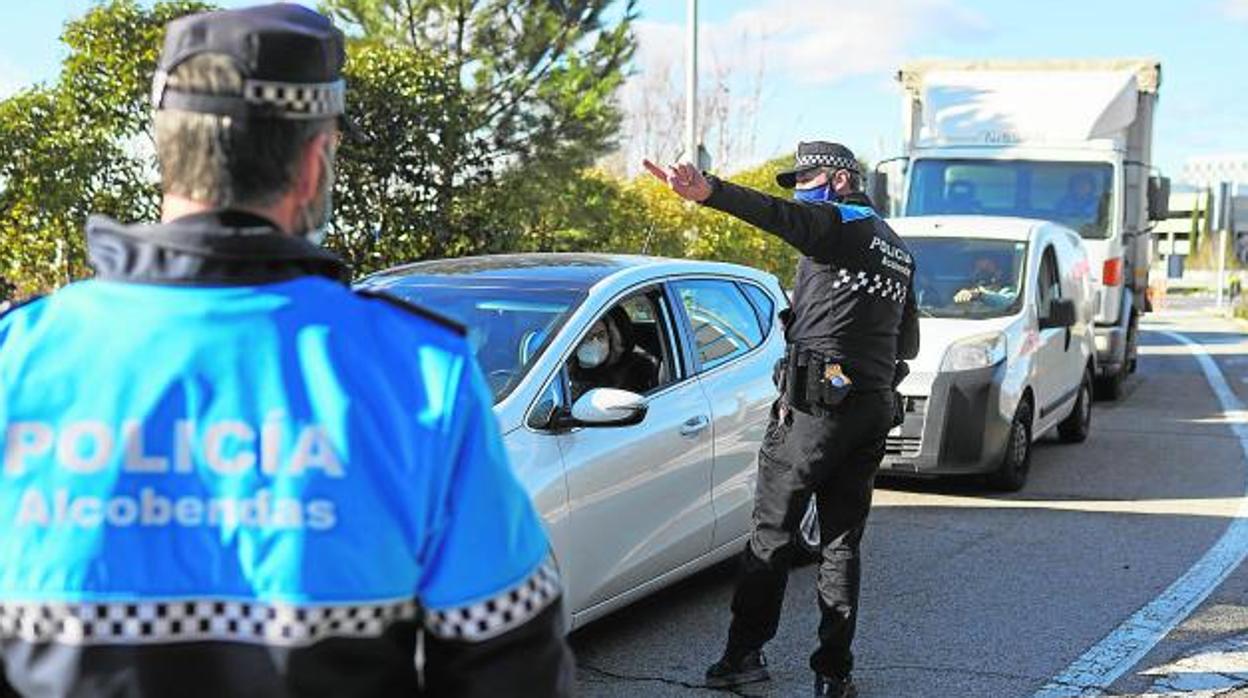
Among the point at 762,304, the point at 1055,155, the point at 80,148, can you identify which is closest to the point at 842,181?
A: the point at 762,304

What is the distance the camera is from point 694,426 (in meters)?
5.39

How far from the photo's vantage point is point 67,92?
9523mm

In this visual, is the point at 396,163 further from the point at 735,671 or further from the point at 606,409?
the point at 735,671

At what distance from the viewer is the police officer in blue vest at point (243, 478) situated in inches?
55.9

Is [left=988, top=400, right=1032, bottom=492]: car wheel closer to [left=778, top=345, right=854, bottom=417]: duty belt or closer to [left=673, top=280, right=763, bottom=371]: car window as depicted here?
[left=673, top=280, right=763, bottom=371]: car window

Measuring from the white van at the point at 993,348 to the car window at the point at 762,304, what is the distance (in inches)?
93.3

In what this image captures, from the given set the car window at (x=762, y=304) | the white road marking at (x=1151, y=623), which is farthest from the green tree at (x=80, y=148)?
the white road marking at (x=1151, y=623)

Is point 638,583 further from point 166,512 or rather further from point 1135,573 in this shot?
point 166,512

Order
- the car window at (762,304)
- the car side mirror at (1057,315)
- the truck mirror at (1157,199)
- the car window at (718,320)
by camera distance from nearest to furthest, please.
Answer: the car window at (718,320) → the car window at (762,304) → the car side mirror at (1057,315) → the truck mirror at (1157,199)

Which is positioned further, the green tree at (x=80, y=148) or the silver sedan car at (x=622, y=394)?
the green tree at (x=80, y=148)

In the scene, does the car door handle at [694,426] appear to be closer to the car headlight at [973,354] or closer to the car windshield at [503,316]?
the car windshield at [503,316]

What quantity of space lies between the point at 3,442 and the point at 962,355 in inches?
302

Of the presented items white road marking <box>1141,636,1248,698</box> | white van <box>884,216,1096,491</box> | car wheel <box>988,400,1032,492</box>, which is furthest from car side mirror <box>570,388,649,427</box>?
car wheel <box>988,400,1032,492</box>

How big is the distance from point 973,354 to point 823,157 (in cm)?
425
